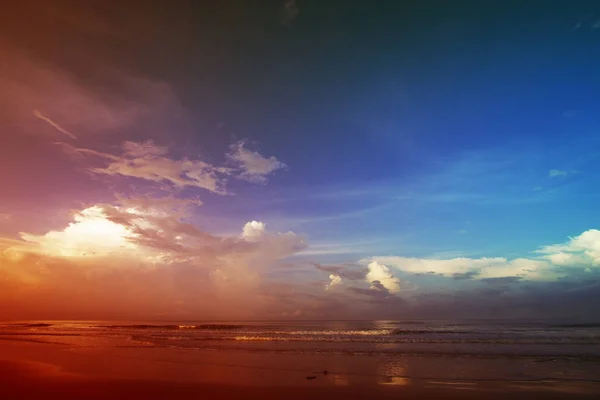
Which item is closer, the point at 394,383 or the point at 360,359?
the point at 394,383

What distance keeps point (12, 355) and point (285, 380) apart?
85.3ft

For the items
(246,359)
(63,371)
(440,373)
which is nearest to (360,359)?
(440,373)

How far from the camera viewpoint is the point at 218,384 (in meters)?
18.1

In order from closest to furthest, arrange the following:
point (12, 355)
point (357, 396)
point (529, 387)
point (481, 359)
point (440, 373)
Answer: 1. point (357, 396)
2. point (529, 387)
3. point (440, 373)
4. point (481, 359)
5. point (12, 355)

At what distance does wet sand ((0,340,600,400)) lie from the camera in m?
16.0

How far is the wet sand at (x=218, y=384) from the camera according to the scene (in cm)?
1603

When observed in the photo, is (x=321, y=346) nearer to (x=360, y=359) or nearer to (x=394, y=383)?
(x=360, y=359)

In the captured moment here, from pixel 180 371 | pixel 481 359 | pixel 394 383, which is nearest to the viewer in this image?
pixel 394 383

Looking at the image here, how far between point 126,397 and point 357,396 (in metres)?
10.6

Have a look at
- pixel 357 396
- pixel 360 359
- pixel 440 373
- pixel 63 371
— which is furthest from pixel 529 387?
pixel 63 371

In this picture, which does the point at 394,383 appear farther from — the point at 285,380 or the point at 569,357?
the point at 569,357

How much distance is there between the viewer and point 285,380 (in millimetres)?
18797

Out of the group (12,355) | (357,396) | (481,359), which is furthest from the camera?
(12,355)

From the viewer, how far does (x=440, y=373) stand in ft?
66.1
